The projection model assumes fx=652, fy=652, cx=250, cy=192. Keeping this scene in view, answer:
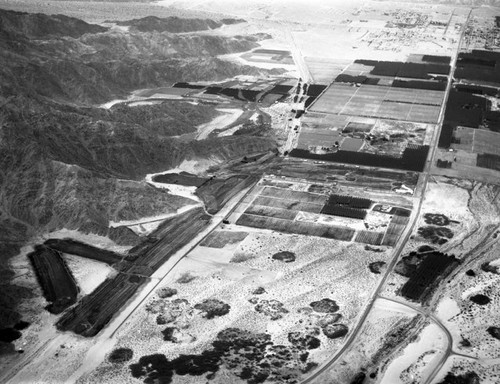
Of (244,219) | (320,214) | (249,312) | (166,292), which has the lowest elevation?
(166,292)

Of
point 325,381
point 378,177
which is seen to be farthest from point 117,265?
point 378,177

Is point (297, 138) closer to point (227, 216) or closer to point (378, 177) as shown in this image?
point (378, 177)

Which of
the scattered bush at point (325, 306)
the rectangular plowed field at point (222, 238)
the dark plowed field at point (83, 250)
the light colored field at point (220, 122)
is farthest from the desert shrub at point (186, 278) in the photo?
the light colored field at point (220, 122)

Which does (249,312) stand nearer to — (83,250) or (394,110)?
(83,250)

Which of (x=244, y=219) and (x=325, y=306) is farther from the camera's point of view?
(x=244, y=219)

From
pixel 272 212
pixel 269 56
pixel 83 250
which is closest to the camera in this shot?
pixel 83 250

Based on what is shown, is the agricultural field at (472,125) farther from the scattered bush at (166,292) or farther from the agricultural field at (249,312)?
the scattered bush at (166,292)

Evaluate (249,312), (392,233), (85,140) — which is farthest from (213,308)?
(85,140)

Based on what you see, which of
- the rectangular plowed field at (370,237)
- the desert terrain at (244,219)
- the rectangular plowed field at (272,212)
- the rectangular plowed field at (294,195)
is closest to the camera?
the desert terrain at (244,219)

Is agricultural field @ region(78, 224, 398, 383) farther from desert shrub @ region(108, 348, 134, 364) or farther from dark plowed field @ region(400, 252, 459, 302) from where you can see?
dark plowed field @ region(400, 252, 459, 302)
